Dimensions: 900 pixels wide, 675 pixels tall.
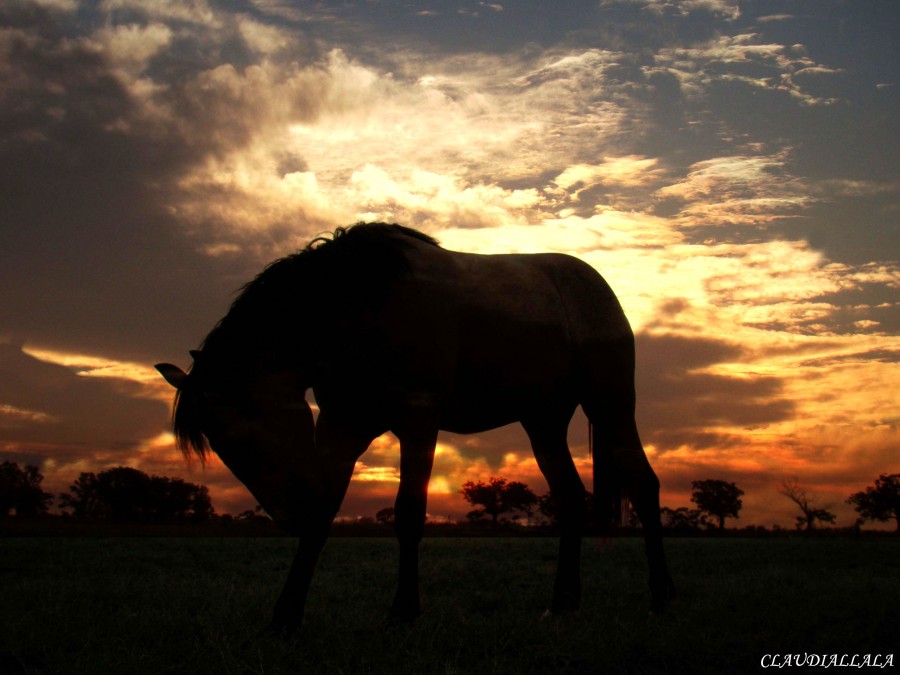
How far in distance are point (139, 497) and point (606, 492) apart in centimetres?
4427

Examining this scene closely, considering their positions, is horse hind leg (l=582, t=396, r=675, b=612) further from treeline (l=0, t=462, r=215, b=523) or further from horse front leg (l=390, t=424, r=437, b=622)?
treeline (l=0, t=462, r=215, b=523)

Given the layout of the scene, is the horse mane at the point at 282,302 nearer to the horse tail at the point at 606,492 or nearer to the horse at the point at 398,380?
the horse at the point at 398,380

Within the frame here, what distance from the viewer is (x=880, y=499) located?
72438mm

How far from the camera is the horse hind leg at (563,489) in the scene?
7.50 m

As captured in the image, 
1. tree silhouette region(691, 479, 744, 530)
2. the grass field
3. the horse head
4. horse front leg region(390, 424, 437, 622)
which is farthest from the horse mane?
tree silhouette region(691, 479, 744, 530)

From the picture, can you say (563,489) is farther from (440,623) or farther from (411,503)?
(440,623)

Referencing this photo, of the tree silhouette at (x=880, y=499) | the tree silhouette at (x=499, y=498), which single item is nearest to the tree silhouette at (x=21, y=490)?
the tree silhouette at (x=499, y=498)

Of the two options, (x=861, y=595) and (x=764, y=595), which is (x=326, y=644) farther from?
(x=861, y=595)

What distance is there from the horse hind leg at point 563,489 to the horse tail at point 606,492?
1.39 ft

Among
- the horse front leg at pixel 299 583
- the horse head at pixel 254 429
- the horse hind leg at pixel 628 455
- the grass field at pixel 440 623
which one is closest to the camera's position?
the grass field at pixel 440 623

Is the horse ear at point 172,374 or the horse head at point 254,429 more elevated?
the horse ear at point 172,374

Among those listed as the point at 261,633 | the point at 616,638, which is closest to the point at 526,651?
the point at 616,638

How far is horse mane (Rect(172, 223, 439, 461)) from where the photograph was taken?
18.4ft

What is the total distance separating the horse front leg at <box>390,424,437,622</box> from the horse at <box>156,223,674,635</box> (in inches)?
0.4
